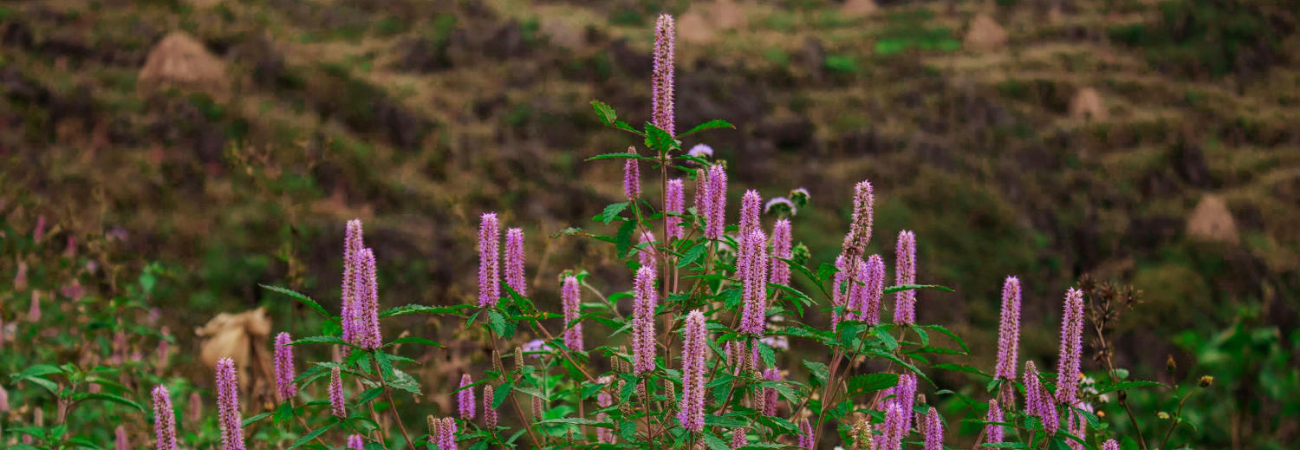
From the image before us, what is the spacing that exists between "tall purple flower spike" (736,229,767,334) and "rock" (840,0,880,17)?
2103 centimetres

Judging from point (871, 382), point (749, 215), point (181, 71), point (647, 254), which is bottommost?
point (871, 382)

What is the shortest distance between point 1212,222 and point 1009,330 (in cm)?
1400

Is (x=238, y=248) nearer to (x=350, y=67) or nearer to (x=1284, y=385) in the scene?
(x=350, y=67)

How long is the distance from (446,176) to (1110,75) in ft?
45.9

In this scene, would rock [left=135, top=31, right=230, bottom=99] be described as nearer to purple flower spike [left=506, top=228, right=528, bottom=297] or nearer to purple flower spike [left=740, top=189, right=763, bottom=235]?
purple flower spike [left=506, top=228, right=528, bottom=297]

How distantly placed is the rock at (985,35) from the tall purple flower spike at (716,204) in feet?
65.5

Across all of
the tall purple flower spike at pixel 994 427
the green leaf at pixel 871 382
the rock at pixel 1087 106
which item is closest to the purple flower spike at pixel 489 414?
the green leaf at pixel 871 382

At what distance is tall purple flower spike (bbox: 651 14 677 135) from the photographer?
1.89m

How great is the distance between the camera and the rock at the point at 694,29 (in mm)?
19031

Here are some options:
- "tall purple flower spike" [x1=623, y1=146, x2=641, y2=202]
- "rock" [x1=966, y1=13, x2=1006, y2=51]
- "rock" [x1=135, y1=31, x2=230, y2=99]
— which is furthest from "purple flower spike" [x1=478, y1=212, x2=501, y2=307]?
"rock" [x1=966, y1=13, x2=1006, y2=51]

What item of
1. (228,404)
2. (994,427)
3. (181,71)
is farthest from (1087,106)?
(228,404)

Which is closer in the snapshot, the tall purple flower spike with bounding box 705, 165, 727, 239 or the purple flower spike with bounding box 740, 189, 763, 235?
the purple flower spike with bounding box 740, 189, 763, 235

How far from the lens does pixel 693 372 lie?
1.48 meters

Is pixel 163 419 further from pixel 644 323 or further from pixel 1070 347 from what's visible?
pixel 1070 347
